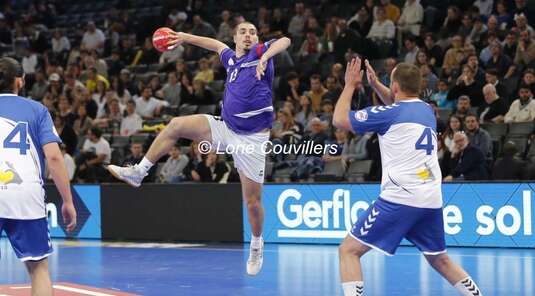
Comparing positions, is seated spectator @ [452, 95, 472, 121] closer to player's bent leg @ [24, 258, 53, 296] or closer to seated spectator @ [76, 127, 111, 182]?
seated spectator @ [76, 127, 111, 182]

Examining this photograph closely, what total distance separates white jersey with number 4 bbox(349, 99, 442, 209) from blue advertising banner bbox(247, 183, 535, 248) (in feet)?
22.7

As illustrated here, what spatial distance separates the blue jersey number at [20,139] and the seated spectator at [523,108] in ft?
34.4

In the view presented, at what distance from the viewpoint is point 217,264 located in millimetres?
13266

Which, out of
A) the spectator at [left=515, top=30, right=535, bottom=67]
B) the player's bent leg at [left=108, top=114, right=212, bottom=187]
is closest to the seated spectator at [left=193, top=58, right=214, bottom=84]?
the spectator at [left=515, top=30, right=535, bottom=67]

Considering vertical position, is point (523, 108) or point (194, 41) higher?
point (194, 41)

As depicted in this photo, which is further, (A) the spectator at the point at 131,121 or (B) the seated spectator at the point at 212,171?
(A) the spectator at the point at 131,121

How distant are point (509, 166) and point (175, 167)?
20.9ft

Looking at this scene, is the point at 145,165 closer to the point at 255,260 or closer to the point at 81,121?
the point at 255,260

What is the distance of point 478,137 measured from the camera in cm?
1530

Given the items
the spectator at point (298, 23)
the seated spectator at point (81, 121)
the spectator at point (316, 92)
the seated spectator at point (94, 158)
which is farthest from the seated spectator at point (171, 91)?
the spectator at point (316, 92)

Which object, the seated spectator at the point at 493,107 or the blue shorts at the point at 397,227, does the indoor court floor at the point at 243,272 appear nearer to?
the blue shorts at the point at 397,227

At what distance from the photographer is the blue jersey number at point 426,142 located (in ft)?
25.0

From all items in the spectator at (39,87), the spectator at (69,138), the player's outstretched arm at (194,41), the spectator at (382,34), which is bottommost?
the spectator at (69,138)

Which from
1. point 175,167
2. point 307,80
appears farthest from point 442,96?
point 175,167
